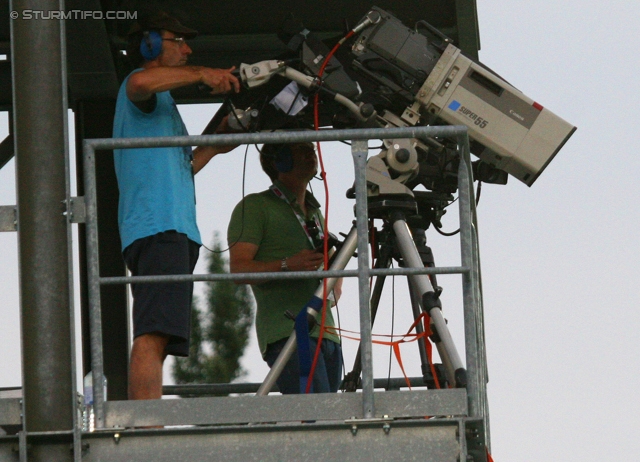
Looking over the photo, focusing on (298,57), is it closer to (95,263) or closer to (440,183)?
(440,183)

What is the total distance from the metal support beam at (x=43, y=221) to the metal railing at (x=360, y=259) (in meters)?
0.13

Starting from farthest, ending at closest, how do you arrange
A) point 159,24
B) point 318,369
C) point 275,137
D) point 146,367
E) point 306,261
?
1. point 306,261
2. point 318,369
3. point 159,24
4. point 146,367
5. point 275,137

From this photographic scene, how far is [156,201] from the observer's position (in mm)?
5066

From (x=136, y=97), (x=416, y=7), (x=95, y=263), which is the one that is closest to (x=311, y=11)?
(x=416, y=7)

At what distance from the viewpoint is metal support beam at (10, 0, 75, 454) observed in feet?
14.7

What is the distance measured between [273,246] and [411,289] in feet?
2.21

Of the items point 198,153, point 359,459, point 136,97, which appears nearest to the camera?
point 359,459

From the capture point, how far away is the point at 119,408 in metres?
4.47

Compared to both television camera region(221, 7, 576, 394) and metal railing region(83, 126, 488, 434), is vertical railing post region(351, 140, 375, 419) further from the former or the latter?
A: television camera region(221, 7, 576, 394)

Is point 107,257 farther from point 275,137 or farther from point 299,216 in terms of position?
point 275,137

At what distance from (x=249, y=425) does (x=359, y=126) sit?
167cm

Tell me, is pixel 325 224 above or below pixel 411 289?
above

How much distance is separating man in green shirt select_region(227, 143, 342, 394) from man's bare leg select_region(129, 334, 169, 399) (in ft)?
2.49

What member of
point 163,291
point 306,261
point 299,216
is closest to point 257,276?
point 163,291
